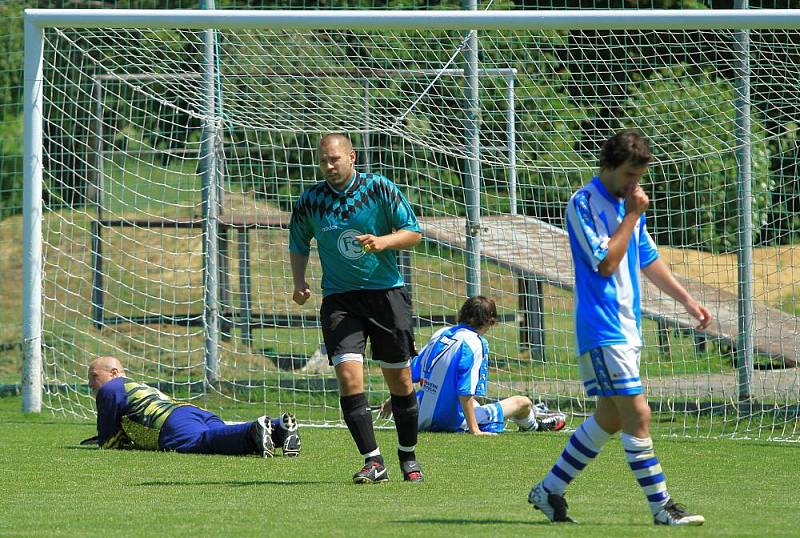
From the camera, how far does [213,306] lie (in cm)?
1112

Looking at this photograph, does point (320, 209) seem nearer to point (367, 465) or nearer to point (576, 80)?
point (367, 465)

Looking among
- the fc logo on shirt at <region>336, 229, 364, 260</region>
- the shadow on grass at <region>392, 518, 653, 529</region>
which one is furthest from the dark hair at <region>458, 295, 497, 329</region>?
the shadow on grass at <region>392, 518, 653, 529</region>

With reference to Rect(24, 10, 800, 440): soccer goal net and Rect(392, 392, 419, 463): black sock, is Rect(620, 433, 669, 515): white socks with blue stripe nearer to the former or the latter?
Rect(392, 392, 419, 463): black sock

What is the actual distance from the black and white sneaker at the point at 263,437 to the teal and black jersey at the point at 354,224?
4.92 ft

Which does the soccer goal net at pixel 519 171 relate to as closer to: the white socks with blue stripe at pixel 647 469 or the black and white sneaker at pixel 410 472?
the black and white sneaker at pixel 410 472

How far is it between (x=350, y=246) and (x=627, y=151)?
2.07 m

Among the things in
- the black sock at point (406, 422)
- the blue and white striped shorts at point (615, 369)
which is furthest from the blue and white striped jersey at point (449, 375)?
the blue and white striped shorts at point (615, 369)

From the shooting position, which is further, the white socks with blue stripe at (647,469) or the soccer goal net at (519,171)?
the soccer goal net at (519,171)

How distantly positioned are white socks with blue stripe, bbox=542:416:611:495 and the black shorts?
1.65 meters

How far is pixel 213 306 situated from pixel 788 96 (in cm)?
538

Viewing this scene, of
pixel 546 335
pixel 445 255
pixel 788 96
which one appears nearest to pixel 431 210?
pixel 445 255

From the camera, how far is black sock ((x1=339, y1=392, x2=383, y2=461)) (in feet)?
21.7

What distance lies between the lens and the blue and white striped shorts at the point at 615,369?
4.96 m

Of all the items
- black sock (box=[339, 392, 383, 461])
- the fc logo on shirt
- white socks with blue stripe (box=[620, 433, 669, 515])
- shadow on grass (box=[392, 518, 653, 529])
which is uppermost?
the fc logo on shirt
